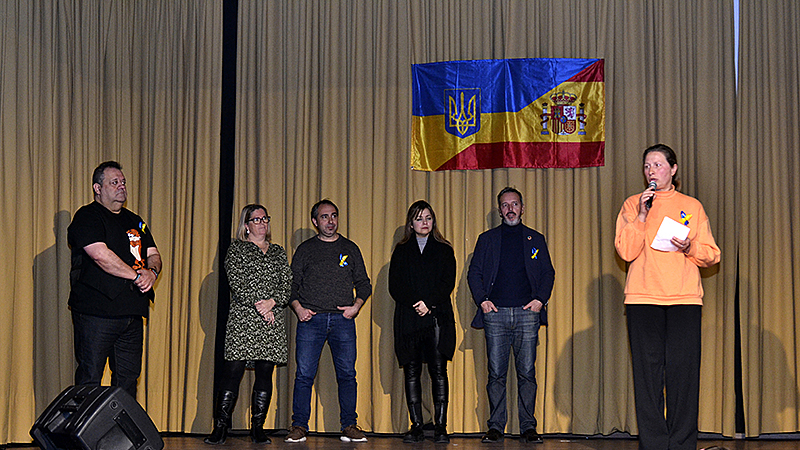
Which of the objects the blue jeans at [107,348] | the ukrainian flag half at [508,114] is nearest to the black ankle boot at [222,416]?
the blue jeans at [107,348]

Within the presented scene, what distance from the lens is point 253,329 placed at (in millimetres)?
4965

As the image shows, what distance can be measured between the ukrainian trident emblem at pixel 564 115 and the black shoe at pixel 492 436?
7.60 feet

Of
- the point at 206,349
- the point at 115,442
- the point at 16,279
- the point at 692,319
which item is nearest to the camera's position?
the point at 115,442

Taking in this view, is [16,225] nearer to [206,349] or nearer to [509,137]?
[206,349]

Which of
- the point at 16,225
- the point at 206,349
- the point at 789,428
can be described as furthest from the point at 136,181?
the point at 789,428

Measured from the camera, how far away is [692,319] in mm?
3990

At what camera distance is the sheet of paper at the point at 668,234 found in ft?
13.1

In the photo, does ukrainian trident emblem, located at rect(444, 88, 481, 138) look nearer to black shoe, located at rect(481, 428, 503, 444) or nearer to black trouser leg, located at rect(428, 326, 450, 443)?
black trouser leg, located at rect(428, 326, 450, 443)

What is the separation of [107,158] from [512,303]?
131 inches

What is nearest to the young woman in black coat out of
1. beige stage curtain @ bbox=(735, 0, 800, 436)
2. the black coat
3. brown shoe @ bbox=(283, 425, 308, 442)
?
the black coat

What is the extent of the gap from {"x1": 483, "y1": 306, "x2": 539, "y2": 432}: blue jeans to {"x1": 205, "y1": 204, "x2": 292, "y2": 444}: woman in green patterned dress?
1.53 m

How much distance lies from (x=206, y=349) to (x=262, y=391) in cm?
80

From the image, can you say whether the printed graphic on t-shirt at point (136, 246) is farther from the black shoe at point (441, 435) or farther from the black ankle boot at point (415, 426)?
the black shoe at point (441, 435)

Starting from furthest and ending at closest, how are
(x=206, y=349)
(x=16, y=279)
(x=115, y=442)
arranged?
1. (x=206, y=349)
2. (x=16, y=279)
3. (x=115, y=442)
